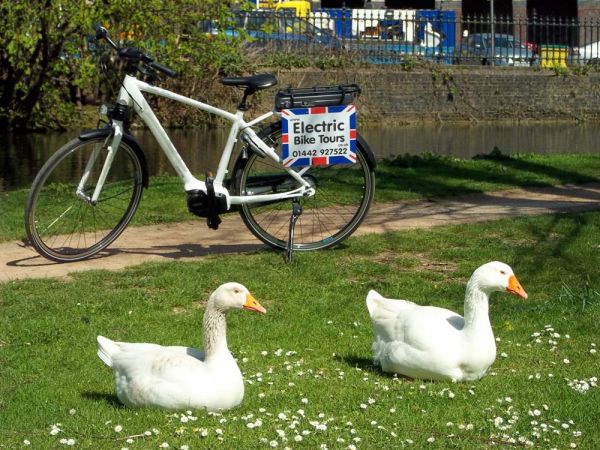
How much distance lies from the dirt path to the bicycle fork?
0.50 meters

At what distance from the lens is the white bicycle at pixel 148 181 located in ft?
27.9

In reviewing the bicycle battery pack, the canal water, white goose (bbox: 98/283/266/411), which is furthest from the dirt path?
the canal water

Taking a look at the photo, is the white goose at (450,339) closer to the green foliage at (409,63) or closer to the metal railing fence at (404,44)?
the metal railing fence at (404,44)

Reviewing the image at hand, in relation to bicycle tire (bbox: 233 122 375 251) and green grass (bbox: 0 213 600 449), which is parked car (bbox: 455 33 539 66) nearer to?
bicycle tire (bbox: 233 122 375 251)

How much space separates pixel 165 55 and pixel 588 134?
10.3 metres

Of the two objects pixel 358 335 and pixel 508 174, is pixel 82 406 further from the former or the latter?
pixel 508 174

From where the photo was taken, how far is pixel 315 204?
32.0ft

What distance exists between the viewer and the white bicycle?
8492 millimetres

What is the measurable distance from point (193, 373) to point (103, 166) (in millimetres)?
3741

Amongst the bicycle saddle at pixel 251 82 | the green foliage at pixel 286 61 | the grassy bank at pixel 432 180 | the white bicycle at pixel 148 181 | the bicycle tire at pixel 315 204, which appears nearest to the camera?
the bicycle saddle at pixel 251 82

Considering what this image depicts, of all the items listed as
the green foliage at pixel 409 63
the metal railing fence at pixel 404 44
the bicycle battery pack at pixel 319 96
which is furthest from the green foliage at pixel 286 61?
the bicycle battery pack at pixel 319 96

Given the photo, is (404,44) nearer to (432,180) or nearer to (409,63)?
(409,63)

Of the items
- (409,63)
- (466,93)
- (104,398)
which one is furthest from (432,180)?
(466,93)

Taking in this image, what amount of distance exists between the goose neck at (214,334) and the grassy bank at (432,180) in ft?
15.1
